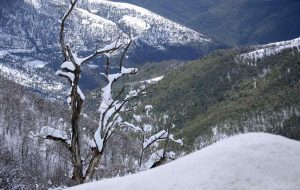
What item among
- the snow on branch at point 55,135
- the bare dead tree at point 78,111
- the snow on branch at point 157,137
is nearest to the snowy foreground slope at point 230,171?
the bare dead tree at point 78,111

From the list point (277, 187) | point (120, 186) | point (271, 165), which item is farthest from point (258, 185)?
point (120, 186)

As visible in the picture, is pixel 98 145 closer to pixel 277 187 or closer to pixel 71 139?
pixel 71 139

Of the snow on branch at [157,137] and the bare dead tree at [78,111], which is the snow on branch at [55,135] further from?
the snow on branch at [157,137]

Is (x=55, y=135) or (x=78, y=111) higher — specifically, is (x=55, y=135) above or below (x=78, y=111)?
below

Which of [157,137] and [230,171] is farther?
[157,137]

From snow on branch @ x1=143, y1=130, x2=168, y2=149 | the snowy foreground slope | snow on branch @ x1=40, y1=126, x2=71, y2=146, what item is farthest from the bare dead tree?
the snowy foreground slope

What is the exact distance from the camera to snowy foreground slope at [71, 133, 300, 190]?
1069 cm

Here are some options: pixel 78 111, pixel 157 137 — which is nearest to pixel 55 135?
pixel 78 111

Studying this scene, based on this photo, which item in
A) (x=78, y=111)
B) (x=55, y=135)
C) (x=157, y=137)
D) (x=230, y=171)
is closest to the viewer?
(x=230, y=171)

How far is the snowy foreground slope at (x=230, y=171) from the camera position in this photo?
10.7m

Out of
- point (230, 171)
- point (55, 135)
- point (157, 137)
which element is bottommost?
point (157, 137)

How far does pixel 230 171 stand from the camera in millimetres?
11156

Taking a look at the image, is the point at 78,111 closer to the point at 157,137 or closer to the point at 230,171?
the point at 157,137

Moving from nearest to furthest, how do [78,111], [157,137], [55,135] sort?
1. [55,135]
2. [78,111]
3. [157,137]
